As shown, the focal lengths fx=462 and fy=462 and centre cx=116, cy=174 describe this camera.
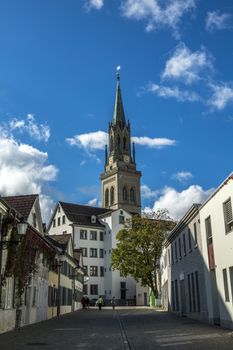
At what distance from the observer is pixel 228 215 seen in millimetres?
19906

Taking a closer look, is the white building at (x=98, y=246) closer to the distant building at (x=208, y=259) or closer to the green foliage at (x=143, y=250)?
the green foliage at (x=143, y=250)

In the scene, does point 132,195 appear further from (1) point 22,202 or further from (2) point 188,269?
(1) point 22,202

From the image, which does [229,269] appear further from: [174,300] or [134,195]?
[134,195]

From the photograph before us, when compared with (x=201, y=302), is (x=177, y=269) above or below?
above

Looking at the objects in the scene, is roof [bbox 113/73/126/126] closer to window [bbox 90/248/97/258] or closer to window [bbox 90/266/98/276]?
window [bbox 90/248/97/258]

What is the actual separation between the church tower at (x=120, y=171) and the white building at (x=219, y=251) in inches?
3441

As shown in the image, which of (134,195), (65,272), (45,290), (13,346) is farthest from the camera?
(134,195)

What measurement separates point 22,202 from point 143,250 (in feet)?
102

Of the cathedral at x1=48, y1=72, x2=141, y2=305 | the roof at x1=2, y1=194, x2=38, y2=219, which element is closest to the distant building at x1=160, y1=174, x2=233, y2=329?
the roof at x1=2, y1=194, x2=38, y2=219

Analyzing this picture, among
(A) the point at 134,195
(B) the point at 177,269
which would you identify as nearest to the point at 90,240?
(A) the point at 134,195

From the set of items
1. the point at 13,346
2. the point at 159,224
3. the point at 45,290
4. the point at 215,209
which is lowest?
the point at 13,346

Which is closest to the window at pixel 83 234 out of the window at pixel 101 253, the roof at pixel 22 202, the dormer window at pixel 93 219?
the dormer window at pixel 93 219

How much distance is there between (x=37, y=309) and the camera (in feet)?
90.9

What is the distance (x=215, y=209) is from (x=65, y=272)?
79.0ft
